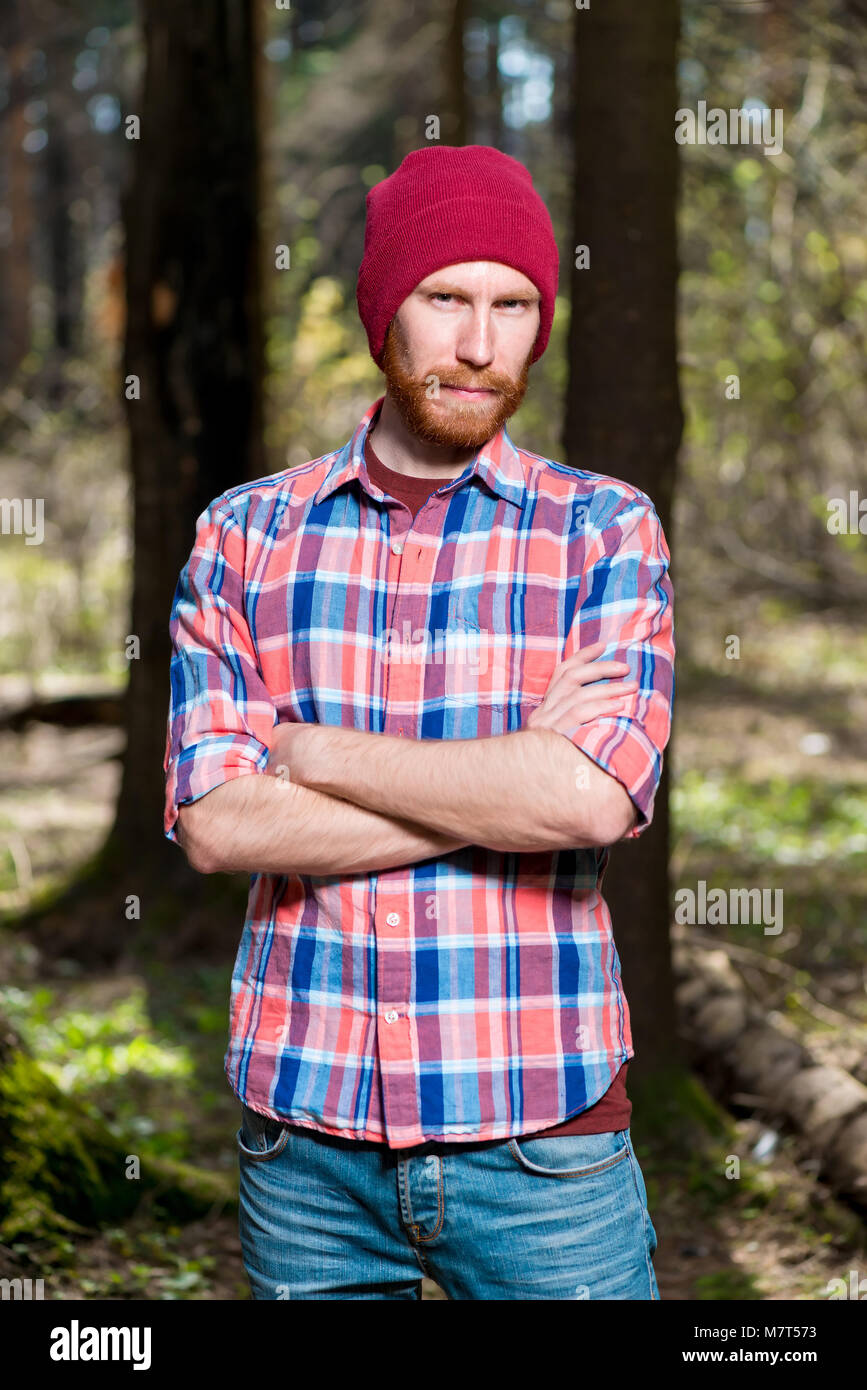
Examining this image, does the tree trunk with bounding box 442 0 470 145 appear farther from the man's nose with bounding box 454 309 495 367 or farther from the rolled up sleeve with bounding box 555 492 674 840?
the rolled up sleeve with bounding box 555 492 674 840

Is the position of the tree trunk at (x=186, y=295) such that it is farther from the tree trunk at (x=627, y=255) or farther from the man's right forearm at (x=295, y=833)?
the man's right forearm at (x=295, y=833)

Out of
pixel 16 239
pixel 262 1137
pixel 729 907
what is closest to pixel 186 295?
pixel 729 907

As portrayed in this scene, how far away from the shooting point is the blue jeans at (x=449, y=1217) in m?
2.11

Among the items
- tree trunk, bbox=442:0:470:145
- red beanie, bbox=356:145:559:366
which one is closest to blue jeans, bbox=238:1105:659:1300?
red beanie, bbox=356:145:559:366

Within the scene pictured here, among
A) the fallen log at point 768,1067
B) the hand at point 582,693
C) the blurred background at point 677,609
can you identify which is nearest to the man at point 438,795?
the hand at point 582,693

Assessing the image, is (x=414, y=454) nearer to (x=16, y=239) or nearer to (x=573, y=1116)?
(x=573, y=1116)

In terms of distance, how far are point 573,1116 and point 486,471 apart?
101 centimetres

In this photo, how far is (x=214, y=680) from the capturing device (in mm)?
2285

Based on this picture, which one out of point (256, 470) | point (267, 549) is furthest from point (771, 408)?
point (267, 549)

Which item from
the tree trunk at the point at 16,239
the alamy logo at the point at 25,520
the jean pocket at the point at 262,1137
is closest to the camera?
the jean pocket at the point at 262,1137

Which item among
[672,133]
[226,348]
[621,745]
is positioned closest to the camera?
[621,745]
